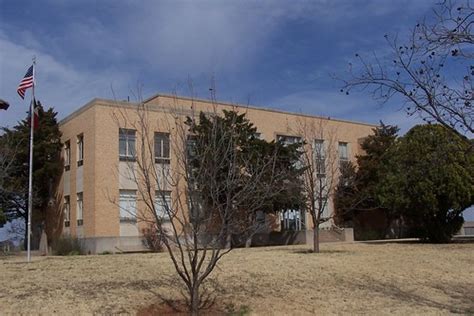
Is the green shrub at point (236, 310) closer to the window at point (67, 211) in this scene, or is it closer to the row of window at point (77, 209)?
the row of window at point (77, 209)

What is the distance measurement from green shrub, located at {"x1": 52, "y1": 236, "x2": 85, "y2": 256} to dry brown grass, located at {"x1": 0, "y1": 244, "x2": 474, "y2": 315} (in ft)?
45.2

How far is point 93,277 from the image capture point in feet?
47.3

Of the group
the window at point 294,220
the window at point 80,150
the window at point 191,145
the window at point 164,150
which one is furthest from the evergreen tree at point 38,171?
the window at point 191,145

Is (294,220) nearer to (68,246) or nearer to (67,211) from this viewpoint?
(67,211)

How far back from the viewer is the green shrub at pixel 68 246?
31.5 m

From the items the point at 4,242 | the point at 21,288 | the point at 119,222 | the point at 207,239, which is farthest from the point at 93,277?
the point at 4,242

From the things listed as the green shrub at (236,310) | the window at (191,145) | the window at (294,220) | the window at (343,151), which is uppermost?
→ the window at (343,151)

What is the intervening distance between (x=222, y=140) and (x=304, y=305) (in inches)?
152

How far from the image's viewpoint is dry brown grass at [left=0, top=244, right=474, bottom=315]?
38.5 ft

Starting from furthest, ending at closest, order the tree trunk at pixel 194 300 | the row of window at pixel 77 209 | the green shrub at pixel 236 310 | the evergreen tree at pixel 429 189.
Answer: the row of window at pixel 77 209, the evergreen tree at pixel 429 189, the green shrub at pixel 236 310, the tree trunk at pixel 194 300

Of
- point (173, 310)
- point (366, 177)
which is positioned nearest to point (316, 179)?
point (366, 177)

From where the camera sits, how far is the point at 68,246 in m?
32.1

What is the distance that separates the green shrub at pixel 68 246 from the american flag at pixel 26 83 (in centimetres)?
920

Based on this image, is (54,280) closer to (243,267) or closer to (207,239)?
(207,239)
